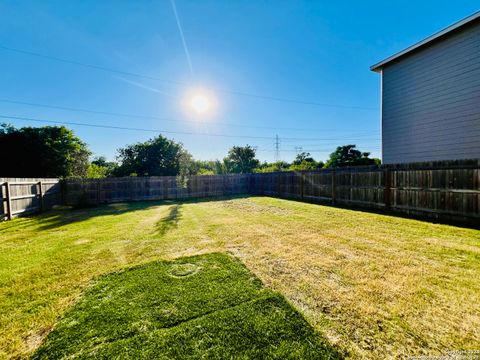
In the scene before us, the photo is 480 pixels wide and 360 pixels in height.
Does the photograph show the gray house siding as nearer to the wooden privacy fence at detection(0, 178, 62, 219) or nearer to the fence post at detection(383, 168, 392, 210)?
the fence post at detection(383, 168, 392, 210)

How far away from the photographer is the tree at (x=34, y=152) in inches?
522

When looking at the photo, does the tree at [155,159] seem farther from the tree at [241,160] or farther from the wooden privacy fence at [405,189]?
the tree at [241,160]

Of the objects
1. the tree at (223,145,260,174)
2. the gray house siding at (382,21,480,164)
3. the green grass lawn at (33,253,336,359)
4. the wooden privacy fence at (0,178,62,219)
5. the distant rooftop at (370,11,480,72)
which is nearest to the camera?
the green grass lawn at (33,253,336,359)

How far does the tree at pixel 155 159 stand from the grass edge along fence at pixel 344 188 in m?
6.16

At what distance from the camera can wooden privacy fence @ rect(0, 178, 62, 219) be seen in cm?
680

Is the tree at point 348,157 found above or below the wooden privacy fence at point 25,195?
above

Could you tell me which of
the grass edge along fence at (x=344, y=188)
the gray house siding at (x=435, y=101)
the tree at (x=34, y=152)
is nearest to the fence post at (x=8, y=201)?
the grass edge along fence at (x=344, y=188)

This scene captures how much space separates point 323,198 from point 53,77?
609 inches

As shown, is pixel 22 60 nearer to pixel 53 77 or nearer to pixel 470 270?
pixel 53 77

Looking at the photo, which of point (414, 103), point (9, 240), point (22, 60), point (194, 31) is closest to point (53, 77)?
point (22, 60)

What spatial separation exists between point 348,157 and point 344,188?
20790mm

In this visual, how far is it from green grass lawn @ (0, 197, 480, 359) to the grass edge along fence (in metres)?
0.92

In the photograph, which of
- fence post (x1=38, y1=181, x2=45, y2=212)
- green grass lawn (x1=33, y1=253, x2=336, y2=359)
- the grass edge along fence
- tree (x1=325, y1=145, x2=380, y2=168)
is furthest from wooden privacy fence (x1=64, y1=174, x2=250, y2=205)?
tree (x1=325, y1=145, x2=380, y2=168)

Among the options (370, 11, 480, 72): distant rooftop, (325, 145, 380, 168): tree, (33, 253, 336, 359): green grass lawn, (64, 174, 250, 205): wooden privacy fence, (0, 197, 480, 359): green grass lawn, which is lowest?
(0, 197, 480, 359): green grass lawn
